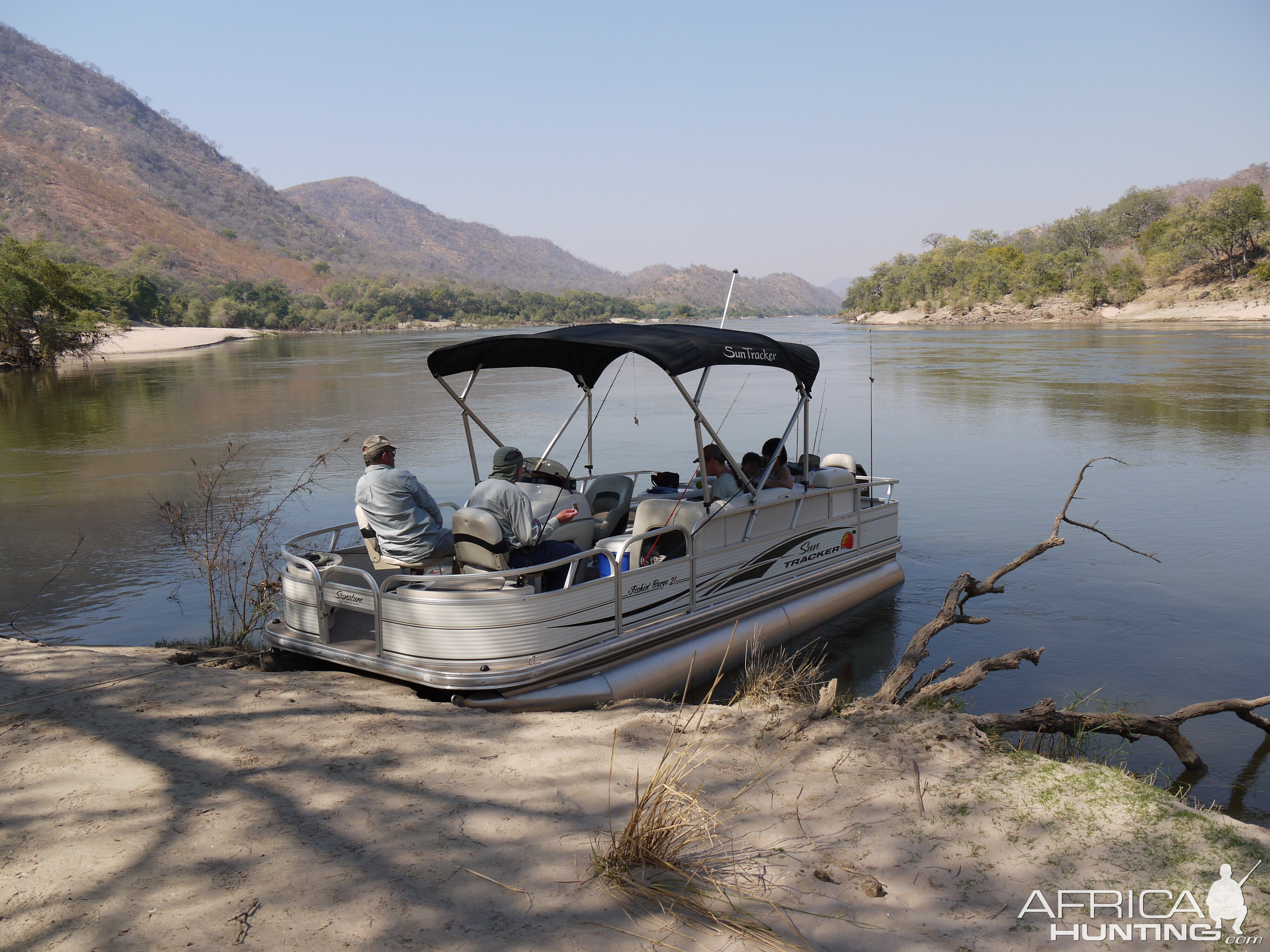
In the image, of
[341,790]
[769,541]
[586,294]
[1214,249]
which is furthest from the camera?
[586,294]

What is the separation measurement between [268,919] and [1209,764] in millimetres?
5927

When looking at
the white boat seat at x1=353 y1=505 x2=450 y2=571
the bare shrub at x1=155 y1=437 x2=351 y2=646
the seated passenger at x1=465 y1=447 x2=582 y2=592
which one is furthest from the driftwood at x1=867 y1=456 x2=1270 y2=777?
the bare shrub at x1=155 y1=437 x2=351 y2=646

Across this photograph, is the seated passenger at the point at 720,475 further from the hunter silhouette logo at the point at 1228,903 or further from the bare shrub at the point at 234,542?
the hunter silhouette logo at the point at 1228,903

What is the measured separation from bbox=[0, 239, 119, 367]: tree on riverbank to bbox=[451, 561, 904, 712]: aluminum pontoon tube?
36984 mm

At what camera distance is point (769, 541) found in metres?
7.64

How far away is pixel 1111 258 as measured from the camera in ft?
291

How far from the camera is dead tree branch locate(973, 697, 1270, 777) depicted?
5168mm

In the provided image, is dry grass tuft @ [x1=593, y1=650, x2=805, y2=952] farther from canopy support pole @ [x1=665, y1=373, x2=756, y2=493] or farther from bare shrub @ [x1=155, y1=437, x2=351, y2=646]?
bare shrub @ [x1=155, y1=437, x2=351, y2=646]

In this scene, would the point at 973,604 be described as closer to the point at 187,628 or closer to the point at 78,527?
the point at 187,628

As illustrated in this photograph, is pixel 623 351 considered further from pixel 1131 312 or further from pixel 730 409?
pixel 1131 312

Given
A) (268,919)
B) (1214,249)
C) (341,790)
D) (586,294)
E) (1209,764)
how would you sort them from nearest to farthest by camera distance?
(268,919) < (341,790) < (1209,764) < (1214,249) < (586,294)

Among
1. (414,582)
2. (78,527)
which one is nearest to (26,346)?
(78,527)

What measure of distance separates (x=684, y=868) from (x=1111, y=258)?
101381 millimetres

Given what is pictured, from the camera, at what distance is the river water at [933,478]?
7.85 meters
